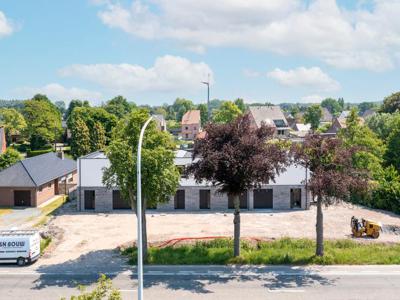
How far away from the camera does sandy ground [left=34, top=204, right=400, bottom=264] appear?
111 ft

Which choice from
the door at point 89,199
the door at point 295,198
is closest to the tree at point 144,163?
the door at point 89,199

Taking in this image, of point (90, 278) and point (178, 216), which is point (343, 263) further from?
point (178, 216)

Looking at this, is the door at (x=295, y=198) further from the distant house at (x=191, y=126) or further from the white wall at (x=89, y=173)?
the distant house at (x=191, y=126)

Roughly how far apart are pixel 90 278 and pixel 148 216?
1708 centimetres

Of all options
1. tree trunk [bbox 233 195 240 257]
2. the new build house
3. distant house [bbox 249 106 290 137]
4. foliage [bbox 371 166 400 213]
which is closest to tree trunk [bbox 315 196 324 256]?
tree trunk [bbox 233 195 240 257]

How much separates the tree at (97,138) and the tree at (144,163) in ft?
193

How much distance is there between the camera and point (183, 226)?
39.7m

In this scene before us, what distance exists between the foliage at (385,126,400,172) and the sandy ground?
17.1 m

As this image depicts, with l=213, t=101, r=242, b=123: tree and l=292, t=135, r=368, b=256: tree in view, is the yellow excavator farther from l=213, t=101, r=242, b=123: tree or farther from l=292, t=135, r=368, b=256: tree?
l=213, t=101, r=242, b=123: tree

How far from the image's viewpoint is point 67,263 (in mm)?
29531

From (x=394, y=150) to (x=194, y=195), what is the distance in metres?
31.9

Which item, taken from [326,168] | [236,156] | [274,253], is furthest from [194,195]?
[326,168]

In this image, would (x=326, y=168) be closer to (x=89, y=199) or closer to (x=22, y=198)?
(x=89, y=199)

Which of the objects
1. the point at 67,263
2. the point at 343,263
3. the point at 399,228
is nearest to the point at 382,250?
the point at 343,263
